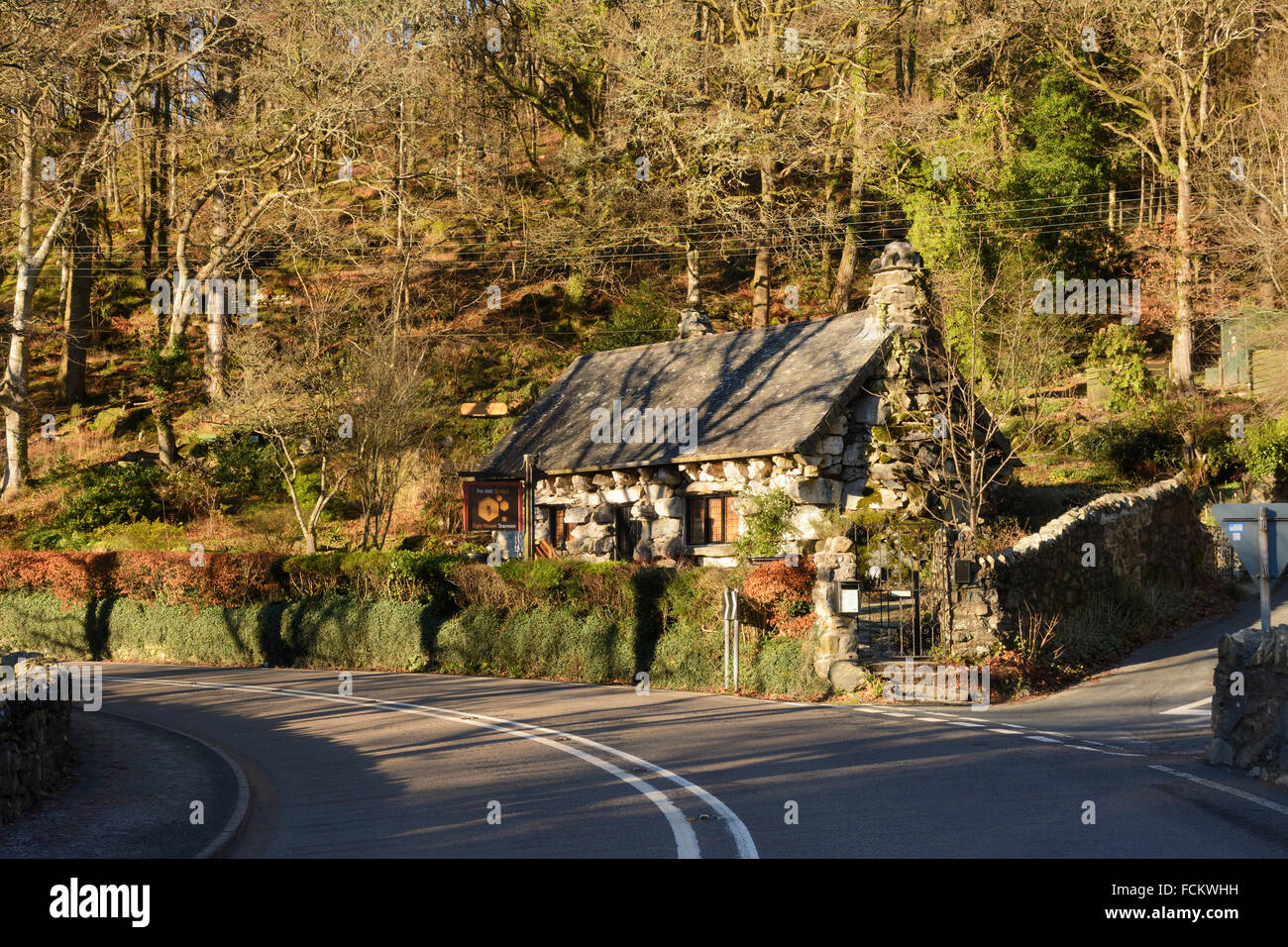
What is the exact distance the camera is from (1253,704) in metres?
10.6

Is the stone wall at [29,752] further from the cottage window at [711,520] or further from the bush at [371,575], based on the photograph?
the cottage window at [711,520]

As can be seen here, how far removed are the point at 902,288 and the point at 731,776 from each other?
17852 millimetres

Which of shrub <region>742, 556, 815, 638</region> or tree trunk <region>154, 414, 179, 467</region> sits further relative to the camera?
tree trunk <region>154, 414, 179, 467</region>

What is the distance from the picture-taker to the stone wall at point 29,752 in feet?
30.5

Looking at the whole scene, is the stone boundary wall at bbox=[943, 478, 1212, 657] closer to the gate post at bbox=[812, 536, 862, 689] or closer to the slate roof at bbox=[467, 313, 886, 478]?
the gate post at bbox=[812, 536, 862, 689]

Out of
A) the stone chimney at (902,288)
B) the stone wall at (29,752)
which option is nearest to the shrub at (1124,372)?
the stone chimney at (902,288)

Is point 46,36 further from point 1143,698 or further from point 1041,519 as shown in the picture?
point 1143,698

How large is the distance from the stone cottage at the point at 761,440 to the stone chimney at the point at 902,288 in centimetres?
3

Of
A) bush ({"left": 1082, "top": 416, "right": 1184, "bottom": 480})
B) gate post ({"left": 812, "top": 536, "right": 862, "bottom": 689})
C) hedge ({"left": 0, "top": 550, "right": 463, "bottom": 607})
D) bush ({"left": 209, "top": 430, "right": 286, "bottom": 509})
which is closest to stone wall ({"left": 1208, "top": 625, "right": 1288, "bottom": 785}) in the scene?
gate post ({"left": 812, "top": 536, "right": 862, "bottom": 689})

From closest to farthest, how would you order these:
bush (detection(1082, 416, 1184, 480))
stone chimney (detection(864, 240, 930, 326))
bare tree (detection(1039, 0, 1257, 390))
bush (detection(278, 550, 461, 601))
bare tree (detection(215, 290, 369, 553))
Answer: bush (detection(278, 550, 461, 601)) → stone chimney (detection(864, 240, 930, 326)) → bush (detection(1082, 416, 1184, 480)) → bare tree (detection(215, 290, 369, 553)) → bare tree (detection(1039, 0, 1257, 390))

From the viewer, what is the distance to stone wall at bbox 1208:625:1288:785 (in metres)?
10.2

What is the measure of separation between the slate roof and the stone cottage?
5 cm

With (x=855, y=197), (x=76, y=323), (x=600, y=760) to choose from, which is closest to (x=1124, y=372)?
(x=855, y=197)

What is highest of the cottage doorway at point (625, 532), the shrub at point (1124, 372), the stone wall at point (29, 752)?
the shrub at point (1124, 372)
